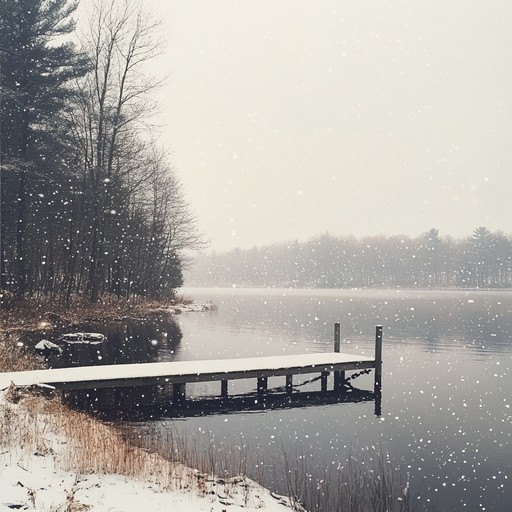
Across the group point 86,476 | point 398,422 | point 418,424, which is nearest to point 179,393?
point 398,422

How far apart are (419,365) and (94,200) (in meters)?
23.3

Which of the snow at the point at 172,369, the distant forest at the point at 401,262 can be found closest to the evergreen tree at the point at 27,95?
the snow at the point at 172,369

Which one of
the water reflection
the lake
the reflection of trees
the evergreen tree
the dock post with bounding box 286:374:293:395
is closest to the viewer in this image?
the lake

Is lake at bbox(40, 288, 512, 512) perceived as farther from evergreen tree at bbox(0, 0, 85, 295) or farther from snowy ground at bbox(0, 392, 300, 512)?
evergreen tree at bbox(0, 0, 85, 295)

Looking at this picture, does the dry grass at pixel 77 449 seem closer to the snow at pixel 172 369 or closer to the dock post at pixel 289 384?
the snow at pixel 172 369

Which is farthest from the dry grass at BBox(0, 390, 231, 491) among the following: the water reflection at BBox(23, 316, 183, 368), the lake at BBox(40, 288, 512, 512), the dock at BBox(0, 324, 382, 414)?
the water reflection at BBox(23, 316, 183, 368)

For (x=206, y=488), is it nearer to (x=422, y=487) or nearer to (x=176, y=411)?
(x=422, y=487)

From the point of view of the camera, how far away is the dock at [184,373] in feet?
48.1

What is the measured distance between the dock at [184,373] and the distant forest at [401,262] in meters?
133

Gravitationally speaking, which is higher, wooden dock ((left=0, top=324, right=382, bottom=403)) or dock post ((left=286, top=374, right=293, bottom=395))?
wooden dock ((left=0, top=324, right=382, bottom=403))

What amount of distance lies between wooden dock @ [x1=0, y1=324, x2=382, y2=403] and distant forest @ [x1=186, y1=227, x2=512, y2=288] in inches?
5223

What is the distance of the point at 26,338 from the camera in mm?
23219

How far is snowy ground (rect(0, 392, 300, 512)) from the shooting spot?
690 centimetres

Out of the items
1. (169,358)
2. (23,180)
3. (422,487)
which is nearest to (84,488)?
(422,487)
